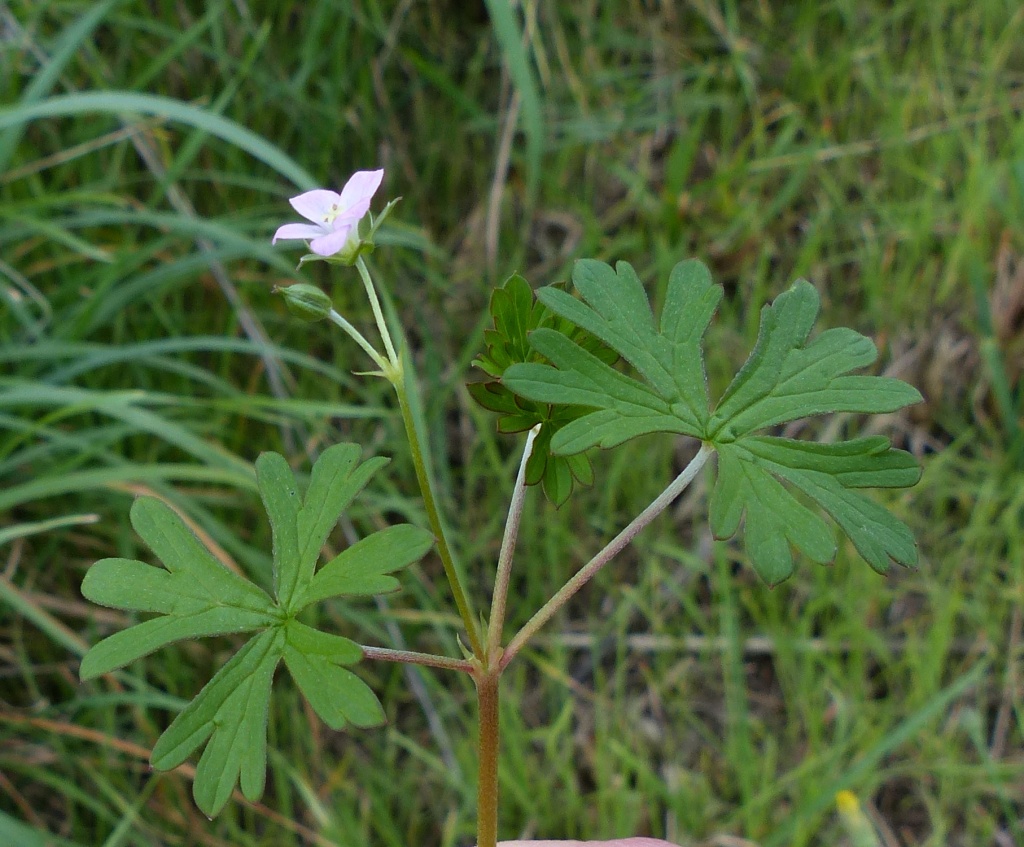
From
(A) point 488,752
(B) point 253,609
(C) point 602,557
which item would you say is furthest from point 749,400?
(B) point 253,609

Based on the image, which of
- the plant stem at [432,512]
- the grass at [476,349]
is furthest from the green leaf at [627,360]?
the grass at [476,349]

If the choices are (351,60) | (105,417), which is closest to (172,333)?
(105,417)

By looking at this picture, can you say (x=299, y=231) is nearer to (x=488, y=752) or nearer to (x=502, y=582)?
(x=502, y=582)

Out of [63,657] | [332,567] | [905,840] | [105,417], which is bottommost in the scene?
[905,840]

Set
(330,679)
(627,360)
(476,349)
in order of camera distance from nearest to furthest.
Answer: (330,679), (627,360), (476,349)

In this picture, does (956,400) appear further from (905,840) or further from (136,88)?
(136,88)

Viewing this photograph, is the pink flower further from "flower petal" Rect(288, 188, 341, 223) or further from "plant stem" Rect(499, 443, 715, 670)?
"plant stem" Rect(499, 443, 715, 670)
